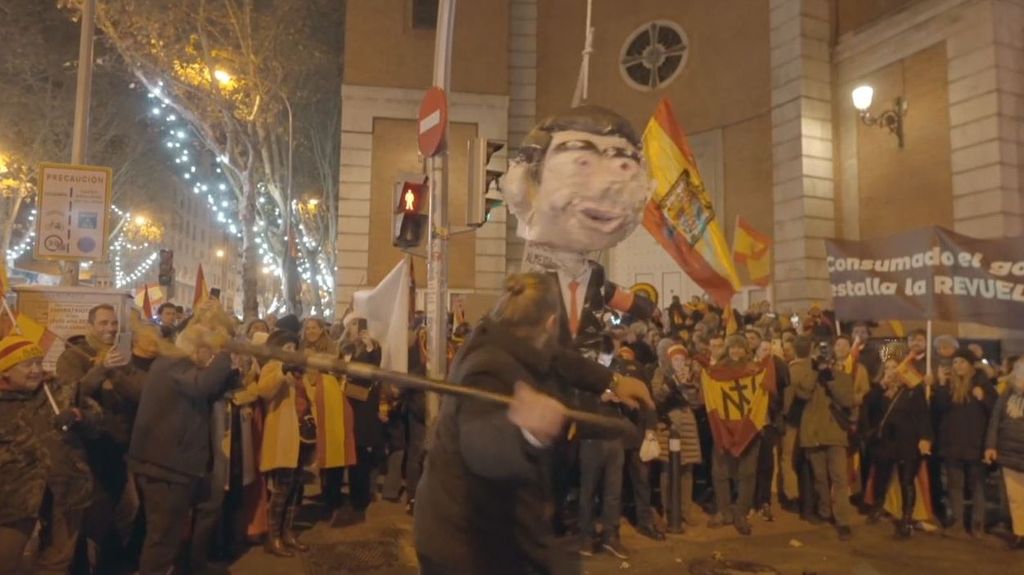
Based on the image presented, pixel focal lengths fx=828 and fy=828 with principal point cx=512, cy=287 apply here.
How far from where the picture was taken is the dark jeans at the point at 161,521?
5.41 meters

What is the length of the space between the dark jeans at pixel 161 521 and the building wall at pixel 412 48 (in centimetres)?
1560

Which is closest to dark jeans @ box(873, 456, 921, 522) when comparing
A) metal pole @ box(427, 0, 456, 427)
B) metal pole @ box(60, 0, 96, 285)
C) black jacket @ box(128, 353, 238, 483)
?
metal pole @ box(427, 0, 456, 427)

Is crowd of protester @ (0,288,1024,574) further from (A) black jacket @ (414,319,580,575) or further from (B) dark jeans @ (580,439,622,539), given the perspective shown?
(A) black jacket @ (414,319,580,575)

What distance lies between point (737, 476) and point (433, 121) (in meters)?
4.85

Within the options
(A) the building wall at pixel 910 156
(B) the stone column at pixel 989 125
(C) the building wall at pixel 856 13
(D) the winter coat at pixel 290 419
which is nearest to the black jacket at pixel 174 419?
(D) the winter coat at pixel 290 419

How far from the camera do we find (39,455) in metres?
4.89

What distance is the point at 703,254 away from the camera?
7633mm

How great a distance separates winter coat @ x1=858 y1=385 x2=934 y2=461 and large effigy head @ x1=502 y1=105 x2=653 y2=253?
478cm

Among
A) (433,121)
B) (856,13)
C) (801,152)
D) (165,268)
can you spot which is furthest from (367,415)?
(856,13)

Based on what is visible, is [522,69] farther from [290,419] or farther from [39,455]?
[39,455]

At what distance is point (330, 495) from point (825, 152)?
1216cm

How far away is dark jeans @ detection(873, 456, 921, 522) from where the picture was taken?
8.31 metres

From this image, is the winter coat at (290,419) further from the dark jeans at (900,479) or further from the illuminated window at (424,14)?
the illuminated window at (424,14)

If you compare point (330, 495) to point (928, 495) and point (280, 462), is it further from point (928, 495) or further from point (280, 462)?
point (928, 495)
